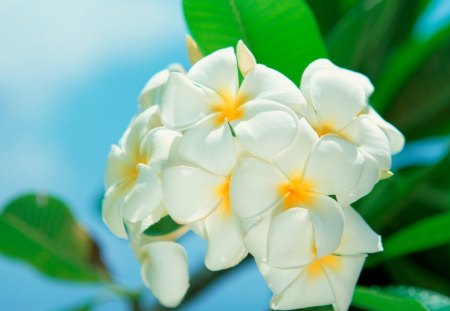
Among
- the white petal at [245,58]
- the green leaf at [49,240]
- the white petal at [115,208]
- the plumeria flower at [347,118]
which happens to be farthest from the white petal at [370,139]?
the green leaf at [49,240]

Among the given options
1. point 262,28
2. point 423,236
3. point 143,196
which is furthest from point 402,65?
point 143,196

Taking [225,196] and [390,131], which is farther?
[390,131]

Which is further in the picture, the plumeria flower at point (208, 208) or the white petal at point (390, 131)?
the white petal at point (390, 131)

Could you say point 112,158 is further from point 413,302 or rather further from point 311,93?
point 413,302

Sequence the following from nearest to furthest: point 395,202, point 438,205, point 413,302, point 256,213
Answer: point 256,213 < point 413,302 < point 395,202 < point 438,205

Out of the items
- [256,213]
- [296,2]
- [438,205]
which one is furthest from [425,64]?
[256,213]

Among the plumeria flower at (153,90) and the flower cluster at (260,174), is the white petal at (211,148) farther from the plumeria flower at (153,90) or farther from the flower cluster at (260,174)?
the plumeria flower at (153,90)

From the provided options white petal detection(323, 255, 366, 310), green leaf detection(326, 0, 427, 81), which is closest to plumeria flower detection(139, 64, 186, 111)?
white petal detection(323, 255, 366, 310)

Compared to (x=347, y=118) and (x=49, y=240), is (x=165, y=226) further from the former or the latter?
(x=347, y=118)
